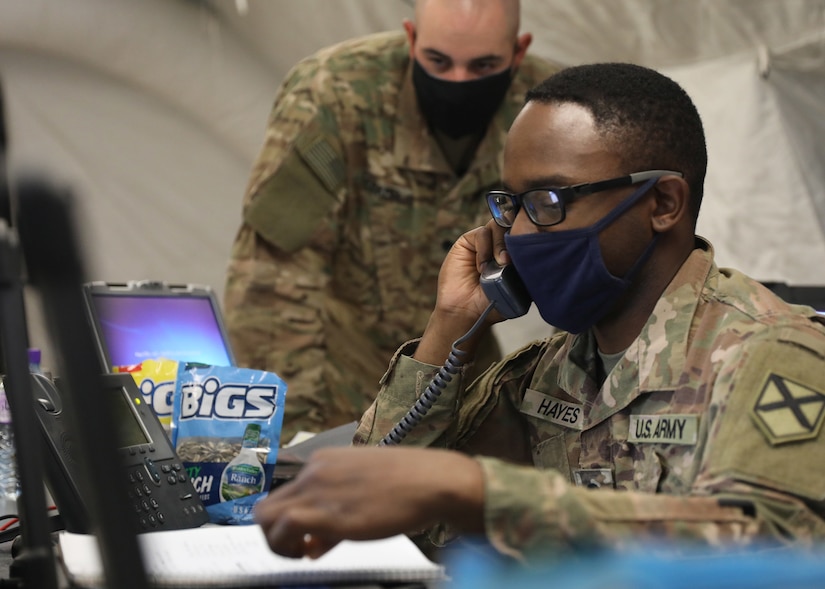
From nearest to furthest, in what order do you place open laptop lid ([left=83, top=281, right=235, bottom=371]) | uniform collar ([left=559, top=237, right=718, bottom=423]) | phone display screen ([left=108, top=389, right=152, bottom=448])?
uniform collar ([left=559, top=237, right=718, bottom=423]), phone display screen ([left=108, top=389, right=152, bottom=448]), open laptop lid ([left=83, top=281, right=235, bottom=371])

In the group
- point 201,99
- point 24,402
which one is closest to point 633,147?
point 24,402

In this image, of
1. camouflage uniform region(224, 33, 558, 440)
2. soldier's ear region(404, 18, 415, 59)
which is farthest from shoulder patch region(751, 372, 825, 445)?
soldier's ear region(404, 18, 415, 59)

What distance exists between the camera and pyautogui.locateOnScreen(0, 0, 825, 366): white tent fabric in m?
3.23

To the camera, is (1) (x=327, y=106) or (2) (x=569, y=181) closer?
(2) (x=569, y=181)

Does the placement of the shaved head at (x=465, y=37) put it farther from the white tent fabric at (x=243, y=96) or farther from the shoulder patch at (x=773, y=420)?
the shoulder patch at (x=773, y=420)

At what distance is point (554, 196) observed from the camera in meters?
1.33

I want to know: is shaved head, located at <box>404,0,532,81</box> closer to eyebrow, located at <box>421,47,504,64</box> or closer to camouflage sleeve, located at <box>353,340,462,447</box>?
eyebrow, located at <box>421,47,504,64</box>

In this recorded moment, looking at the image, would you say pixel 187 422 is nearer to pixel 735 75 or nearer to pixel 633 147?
pixel 633 147

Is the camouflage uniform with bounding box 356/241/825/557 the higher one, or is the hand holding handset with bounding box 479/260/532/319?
the hand holding handset with bounding box 479/260/532/319

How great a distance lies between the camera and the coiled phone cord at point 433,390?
1507mm

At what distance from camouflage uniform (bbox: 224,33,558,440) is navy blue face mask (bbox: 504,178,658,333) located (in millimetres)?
1278

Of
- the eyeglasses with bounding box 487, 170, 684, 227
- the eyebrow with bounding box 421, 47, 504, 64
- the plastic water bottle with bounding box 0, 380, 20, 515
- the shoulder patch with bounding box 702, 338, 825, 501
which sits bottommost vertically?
the plastic water bottle with bounding box 0, 380, 20, 515

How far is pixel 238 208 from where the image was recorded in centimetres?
482

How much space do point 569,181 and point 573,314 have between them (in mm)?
183
